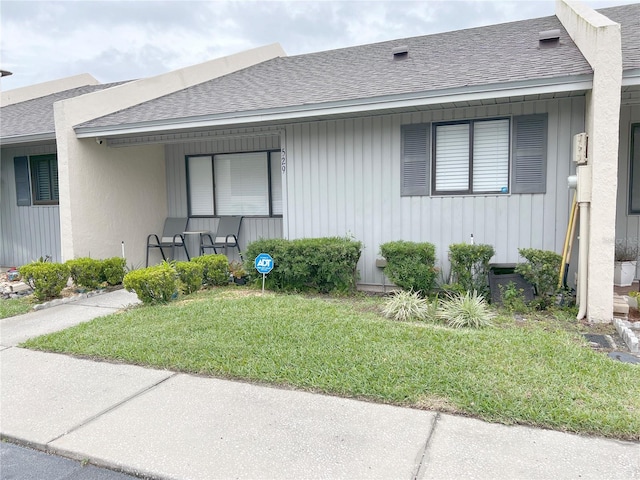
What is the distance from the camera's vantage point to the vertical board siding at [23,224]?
32.8 feet

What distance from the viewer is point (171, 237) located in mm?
9742

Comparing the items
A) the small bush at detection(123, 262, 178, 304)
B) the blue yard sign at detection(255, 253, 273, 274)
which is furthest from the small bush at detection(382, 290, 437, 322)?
the small bush at detection(123, 262, 178, 304)

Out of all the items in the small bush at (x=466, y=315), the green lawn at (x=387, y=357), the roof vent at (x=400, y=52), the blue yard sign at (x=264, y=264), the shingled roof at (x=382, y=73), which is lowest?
the green lawn at (x=387, y=357)

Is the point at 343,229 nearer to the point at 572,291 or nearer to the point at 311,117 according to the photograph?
the point at 311,117

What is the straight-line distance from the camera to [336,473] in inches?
97.5

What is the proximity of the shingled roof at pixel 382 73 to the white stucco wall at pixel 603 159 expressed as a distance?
0.92 ft

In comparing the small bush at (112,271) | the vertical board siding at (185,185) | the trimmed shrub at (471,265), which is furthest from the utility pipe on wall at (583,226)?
the small bush at (112,271)

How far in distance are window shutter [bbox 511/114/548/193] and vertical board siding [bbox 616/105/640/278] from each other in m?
1.36

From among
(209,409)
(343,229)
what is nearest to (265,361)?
(209,409)

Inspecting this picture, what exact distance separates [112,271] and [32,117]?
5.18m

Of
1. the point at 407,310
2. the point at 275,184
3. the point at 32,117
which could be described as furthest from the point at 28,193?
the point at 407,310

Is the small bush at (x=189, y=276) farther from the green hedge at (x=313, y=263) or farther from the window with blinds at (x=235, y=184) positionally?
the window with blinds at (x=235, y=184)

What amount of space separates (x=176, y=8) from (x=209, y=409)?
9.42m

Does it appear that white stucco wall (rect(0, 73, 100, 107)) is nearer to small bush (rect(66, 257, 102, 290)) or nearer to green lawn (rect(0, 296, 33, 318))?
green lawn (rect(0, 296, 33, 318))
